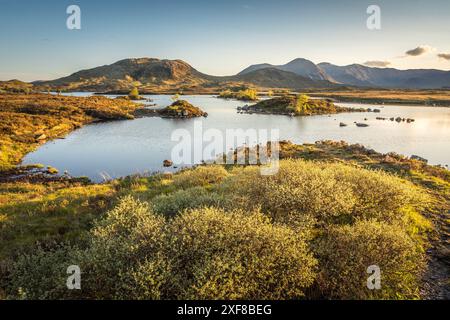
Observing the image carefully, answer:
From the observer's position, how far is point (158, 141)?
47031 millimetres

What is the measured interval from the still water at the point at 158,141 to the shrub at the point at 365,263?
24254 mm

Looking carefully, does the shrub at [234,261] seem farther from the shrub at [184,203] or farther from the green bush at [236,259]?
the shrub at [184,203]

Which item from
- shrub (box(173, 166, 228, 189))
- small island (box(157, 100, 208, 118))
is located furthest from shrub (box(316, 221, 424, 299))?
small island (box(157, 100, 208, 118))

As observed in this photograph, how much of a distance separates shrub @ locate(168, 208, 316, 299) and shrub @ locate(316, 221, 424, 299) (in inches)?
34.1

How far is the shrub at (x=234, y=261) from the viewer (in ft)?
25.6

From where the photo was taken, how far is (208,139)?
163 feet

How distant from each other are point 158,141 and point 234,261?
134ft

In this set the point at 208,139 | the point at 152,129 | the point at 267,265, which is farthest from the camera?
the point at 152,129

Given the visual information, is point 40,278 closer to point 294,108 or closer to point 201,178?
point 201,178

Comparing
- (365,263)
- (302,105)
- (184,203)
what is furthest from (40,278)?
(302,105)

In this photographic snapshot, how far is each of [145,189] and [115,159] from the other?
17611 mm
